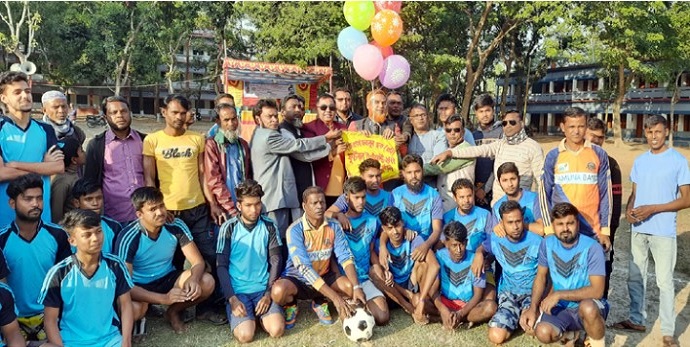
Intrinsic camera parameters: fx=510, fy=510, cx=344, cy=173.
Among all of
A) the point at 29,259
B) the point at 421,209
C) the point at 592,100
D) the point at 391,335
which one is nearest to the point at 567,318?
the point at 391,335

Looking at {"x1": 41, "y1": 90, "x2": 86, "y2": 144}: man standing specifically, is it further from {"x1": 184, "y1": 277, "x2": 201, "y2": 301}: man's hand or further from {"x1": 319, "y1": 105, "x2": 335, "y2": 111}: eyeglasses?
{"x1": 319, "y1": 105, "x2": 335, "y2": 111}: eyeglasses

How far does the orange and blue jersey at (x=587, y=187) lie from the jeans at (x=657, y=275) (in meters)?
0.42

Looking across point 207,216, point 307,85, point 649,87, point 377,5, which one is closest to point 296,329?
point 207,216

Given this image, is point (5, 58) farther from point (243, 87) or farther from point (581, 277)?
point (581, 277)

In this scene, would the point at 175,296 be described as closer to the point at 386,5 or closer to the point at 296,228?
the point at 296,228

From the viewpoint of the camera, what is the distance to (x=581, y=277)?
428 centimetres

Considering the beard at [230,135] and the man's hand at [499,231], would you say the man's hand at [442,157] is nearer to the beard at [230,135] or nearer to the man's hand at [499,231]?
the man's hand at [499,231]

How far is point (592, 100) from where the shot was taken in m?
39.1

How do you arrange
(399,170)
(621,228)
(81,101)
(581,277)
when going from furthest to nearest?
1. (81,101)
2. (621,228)
3. (399,170)
4. (581,277)

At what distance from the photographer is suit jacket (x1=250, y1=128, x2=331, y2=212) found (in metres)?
5.01

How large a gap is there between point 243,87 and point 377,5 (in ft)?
46.8

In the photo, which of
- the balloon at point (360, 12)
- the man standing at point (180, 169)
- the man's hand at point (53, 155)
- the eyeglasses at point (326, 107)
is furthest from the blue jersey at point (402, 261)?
the balloon at point (360, 12)

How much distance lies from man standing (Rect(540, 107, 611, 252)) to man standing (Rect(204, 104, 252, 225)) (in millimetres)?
2953

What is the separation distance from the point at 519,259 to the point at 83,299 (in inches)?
142
